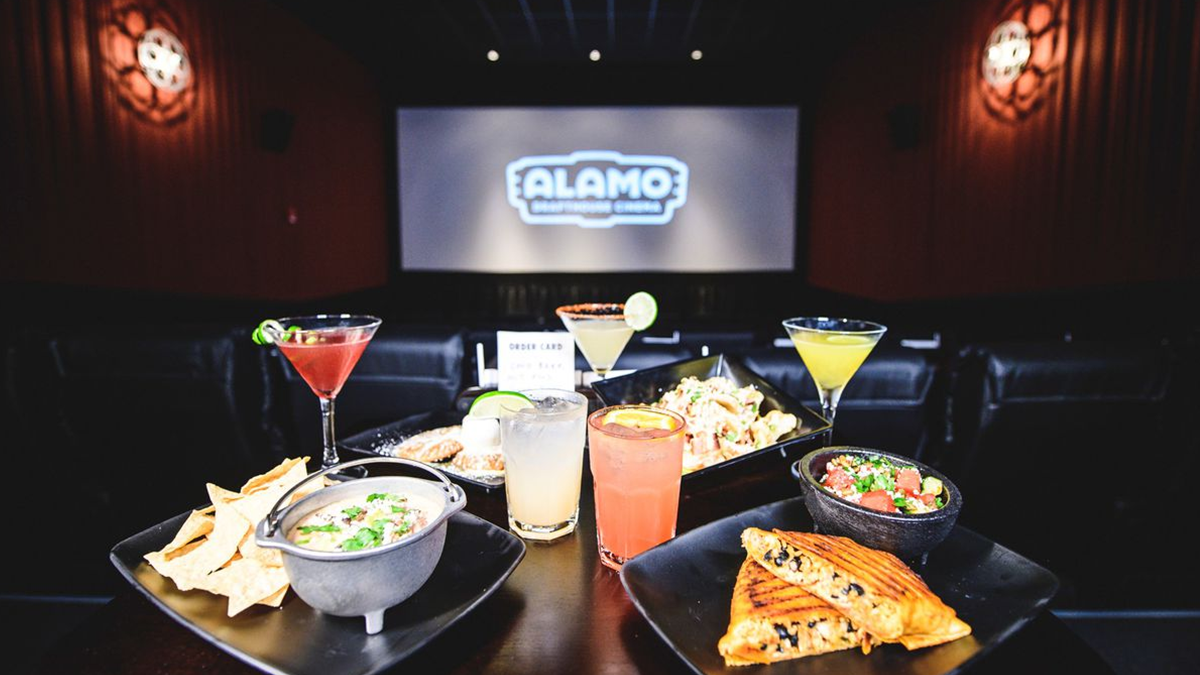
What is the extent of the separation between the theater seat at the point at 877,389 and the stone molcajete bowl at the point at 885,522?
1.36 meters

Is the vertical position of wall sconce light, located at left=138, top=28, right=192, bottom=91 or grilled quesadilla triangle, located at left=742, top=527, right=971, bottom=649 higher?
wall sconce light, located at left=138, top=28, right=192, bottom=91

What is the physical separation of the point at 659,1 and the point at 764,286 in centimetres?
435

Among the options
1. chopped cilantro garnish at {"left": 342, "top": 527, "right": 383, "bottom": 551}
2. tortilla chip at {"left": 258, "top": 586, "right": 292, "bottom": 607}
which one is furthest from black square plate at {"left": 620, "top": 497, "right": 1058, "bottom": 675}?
tortilla chip at {"left": 258, "top": 586, "right": 292, "bottom": 607}

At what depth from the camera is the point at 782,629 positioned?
2.01 feet

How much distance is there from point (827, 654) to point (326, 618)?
56 centimetres

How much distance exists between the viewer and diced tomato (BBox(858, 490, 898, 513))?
0.81 metres

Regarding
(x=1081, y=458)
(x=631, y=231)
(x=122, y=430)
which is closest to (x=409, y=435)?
(x=122, y=430)

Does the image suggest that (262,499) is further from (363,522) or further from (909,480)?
(909,480)

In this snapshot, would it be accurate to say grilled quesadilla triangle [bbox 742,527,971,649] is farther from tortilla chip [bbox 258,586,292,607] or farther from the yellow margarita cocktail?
the yellow margarita cocktail

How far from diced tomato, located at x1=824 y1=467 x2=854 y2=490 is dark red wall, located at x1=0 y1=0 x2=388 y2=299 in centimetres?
406

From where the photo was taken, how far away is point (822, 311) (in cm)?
805

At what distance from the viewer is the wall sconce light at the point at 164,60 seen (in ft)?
12.6

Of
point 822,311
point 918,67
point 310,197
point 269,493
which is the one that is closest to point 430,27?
point 310,197

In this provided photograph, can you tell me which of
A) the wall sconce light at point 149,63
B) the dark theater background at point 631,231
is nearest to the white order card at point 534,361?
the dark theater background at point 631,231
